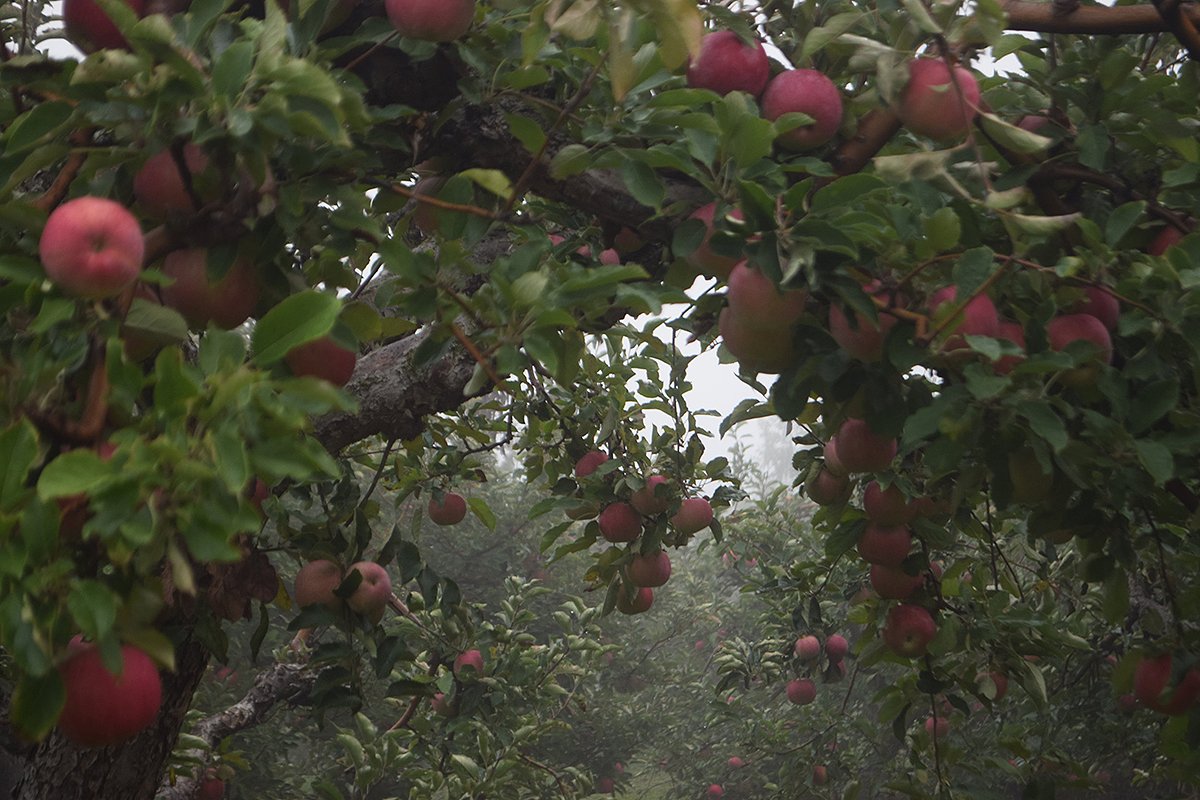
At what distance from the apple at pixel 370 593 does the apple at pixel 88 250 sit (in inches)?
40.4

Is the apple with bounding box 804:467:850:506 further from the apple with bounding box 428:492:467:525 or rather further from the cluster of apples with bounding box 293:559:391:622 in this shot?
the apple with bounding box 428:492:467:525

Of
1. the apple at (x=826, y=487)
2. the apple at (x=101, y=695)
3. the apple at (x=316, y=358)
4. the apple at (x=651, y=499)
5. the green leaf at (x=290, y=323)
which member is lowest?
the apple at (x=651, y=499)

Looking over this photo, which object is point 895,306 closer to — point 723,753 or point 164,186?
point 164,186

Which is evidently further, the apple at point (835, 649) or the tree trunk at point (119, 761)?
the apple at point (835, 649)

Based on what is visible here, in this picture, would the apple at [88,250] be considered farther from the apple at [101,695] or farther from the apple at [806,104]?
the apple at [806,104]

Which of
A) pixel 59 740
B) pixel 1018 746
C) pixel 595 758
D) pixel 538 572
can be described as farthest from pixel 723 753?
pixel 59 740

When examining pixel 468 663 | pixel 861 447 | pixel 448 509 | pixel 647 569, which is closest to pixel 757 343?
pixel 861 447

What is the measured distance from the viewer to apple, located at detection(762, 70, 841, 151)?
144 cm

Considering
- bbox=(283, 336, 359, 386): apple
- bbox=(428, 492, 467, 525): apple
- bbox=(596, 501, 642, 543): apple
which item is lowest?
bbox=(428, 492, 467, 525): apple

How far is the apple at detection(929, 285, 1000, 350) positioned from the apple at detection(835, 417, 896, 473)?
377 millimetres

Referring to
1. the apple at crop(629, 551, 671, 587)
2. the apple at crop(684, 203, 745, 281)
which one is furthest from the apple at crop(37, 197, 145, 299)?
the apple at crop(629, 551, 671, 587)

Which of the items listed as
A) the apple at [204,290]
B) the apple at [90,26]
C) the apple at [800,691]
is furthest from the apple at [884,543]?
the apple at [800,691]

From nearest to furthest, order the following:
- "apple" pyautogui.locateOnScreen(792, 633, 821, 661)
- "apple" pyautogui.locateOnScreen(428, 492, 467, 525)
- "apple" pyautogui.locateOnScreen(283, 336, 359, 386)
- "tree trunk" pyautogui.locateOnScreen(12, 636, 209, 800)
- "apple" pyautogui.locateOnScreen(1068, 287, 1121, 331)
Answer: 1. "apple" pyautogui.locateOnScreen(283, 336, 359, 386)
2. "apple" pyautogui.locateOnScreen(1068, 287, 1121, 331)
3. "tree trunk" pyautogui.locateOnScreen(12, 636, 209, 800)
4. "apple" pyautogui.locateOnScreen(428, 492, 467, 525)
5. "apple" pyautogui.locateOnScreen(792, 633, 821, 661)

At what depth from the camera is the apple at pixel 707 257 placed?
138 cm
